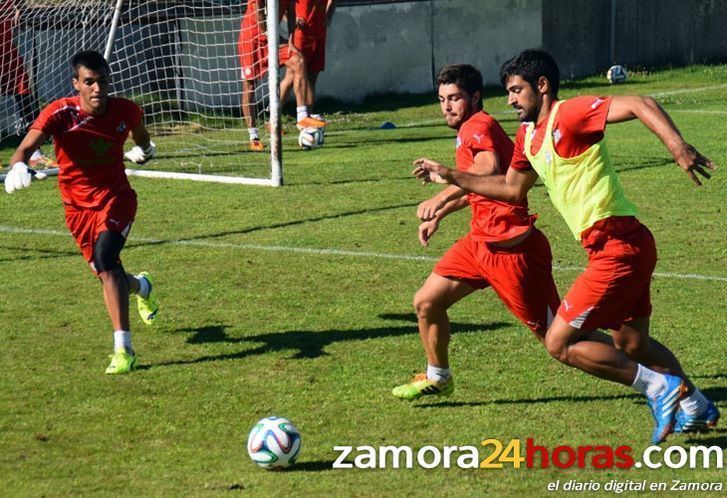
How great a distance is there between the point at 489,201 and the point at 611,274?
3.60ft

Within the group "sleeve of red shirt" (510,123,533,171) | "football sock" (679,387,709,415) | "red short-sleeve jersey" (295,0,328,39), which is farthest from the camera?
"red short-sleeve jersey" (295,0,328,39)

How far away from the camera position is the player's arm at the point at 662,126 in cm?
595

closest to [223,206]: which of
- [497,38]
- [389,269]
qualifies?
[389,269]

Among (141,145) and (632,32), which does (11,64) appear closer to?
(141,145)

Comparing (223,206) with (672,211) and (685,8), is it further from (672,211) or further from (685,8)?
(685,8)

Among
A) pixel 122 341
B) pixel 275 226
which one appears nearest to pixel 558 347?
pixel 122 341

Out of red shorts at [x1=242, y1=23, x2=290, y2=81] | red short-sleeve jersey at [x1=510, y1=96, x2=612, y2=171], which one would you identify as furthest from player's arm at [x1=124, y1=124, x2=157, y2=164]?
red shorts at [x1=242, y1=23, x2=290, y2=81]

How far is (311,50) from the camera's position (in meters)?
18.0

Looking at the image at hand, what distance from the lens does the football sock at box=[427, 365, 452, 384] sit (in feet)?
25.0

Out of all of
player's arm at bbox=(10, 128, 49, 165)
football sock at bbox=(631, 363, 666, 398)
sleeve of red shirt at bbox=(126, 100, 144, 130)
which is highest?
sleeve of red shirt at bbox=(126, 100, 144, 130)

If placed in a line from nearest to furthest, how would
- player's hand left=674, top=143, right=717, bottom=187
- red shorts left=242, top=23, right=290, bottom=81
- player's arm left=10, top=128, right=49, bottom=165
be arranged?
player's hand left=674, top=143, right=717, bottom=187 → player's arm left=10, top=128, right=49, bottom=165 → red shorts left=242, top=23, right=290, bottom=81

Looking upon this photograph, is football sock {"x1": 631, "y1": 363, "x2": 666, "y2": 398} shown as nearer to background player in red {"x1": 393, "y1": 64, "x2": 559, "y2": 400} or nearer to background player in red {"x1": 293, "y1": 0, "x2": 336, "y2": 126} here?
background player in red {"x1": 393, "y1": 64, "x2": 559, "y2": 400}

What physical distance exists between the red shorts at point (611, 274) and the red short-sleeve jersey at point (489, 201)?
707 mm

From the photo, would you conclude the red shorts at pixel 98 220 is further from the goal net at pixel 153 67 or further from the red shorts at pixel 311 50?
the red shorts at pixel 311 50
